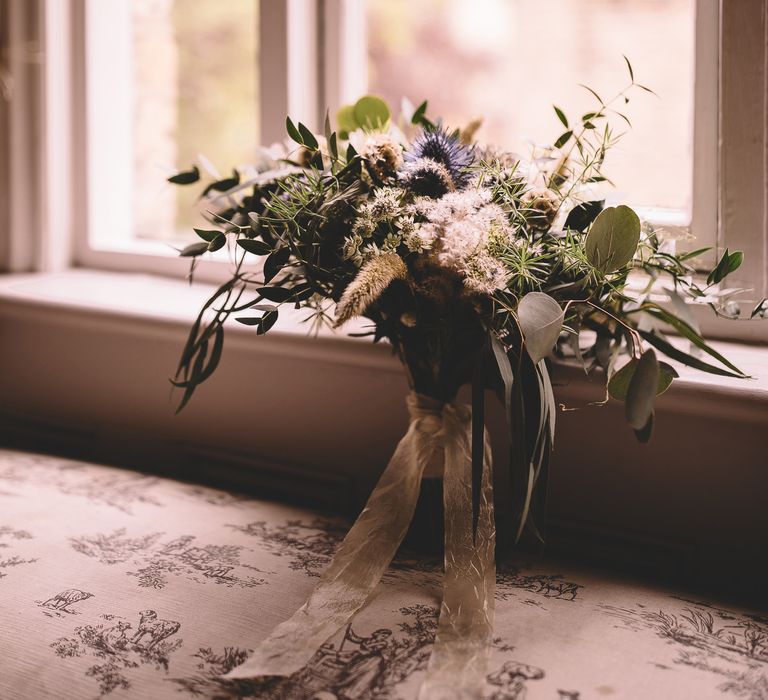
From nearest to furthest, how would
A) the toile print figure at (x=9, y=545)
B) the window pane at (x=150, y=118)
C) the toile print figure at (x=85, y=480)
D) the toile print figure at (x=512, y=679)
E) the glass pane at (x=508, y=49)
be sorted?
the toile print figure at (x=512, y=679), the toile print figure at (x=9, y=545), the toile print figure at (x=85, y=480), the window pane at (x=150, y=118), the glass pane at (x=508, y=49)

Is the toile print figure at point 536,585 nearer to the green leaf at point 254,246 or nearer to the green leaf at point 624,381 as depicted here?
the green leaf at point 624,381

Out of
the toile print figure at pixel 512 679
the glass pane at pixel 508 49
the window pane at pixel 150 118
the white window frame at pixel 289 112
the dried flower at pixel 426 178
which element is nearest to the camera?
the toile print figure at pixel 512 679

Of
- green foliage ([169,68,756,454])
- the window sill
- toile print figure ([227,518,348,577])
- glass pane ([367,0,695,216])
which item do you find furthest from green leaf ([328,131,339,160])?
glass pane ([367,0,695,216])

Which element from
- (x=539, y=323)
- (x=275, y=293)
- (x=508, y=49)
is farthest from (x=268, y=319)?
(x=508, y=49)

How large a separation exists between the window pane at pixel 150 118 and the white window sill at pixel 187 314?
20cm

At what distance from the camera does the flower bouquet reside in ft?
2.56

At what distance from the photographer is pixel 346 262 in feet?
2.86

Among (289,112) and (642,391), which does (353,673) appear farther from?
(289,112)

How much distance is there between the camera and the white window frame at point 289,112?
3.54ft

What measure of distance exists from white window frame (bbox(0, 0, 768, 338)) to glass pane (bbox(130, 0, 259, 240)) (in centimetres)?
16

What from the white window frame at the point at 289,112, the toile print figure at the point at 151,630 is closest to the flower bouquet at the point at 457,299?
the toile print figure at the point at 151,630

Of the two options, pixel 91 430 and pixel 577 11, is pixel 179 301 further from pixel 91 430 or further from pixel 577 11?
pixel 577 11

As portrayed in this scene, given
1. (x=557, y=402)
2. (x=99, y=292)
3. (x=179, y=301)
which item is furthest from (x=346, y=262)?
(x=99, y=292)

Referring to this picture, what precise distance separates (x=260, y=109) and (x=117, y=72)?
0.54 metres
